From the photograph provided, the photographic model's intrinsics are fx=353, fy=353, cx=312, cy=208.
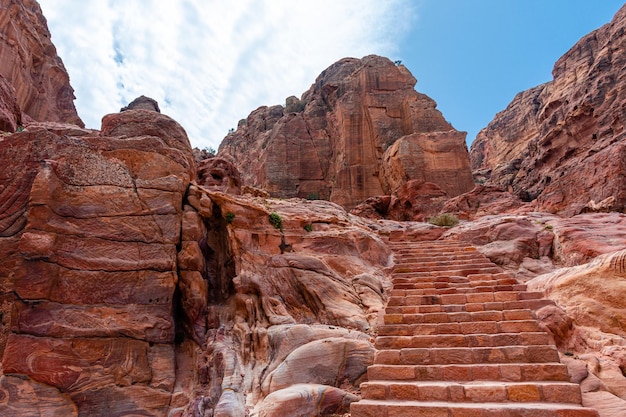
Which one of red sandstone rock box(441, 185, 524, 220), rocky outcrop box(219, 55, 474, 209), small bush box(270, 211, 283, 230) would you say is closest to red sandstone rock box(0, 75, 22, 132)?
small bush box(270, 211, 283, 230)

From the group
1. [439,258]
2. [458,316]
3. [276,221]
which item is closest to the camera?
[458,316]

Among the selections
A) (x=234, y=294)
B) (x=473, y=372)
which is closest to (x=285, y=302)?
(x=234, y=294)

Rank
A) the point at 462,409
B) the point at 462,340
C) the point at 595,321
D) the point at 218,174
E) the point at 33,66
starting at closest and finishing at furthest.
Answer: the point at 462,409
the point at 462,340
the point at 595,321
the point at 218,174
the point at 33,66

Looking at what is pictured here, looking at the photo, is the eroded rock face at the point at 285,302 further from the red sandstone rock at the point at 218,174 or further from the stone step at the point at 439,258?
the red sandstone rock at the point at 218,174

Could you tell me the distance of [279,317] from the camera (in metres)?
7.81

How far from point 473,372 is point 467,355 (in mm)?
394

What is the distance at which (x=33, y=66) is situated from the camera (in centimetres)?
2286

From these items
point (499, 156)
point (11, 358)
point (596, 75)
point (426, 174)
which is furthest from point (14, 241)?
point (499, 156)

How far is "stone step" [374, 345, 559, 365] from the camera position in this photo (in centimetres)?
529

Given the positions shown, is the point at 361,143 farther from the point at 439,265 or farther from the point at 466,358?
the point at 466,358

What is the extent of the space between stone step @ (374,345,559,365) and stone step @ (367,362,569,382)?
19cm

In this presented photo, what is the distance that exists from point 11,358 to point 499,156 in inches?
2131

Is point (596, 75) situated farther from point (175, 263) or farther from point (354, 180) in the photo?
point (175, 263)

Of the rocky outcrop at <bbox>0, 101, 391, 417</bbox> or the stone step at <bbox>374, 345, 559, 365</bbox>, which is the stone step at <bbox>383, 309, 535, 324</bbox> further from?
the stone step at <bbox>374, 345, 559, 365</bbox>
